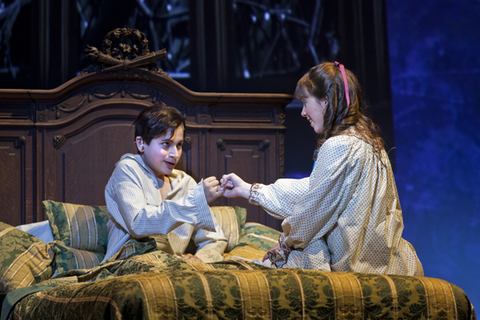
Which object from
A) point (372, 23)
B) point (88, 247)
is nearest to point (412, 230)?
point (372, 23)

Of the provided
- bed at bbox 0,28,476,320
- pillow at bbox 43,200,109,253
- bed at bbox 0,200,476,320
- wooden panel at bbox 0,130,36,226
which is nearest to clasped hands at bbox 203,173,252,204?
bed at bbox 0,28,476,320

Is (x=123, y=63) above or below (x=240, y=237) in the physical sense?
above

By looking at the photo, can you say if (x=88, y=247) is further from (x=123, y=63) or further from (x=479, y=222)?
(x=479, y=222)

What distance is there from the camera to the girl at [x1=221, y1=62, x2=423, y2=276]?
1.71 meters

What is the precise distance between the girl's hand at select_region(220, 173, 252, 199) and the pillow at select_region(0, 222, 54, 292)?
111 centimetres

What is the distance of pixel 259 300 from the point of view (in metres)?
1.34

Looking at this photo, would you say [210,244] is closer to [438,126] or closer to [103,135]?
[103,135]

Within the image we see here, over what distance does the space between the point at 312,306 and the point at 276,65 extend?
2808 mm

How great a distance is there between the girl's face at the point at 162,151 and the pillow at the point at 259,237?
0.74 metres

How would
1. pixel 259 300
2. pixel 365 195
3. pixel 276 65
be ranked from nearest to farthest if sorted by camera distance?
pixel 259 300
pixel 365 195
pixel 276 65

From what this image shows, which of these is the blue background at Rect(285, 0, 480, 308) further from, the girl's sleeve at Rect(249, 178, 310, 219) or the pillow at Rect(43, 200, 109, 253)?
the girl's sleeve at Rect(249, 178, 310, 219)

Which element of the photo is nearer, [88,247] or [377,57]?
[88,247]

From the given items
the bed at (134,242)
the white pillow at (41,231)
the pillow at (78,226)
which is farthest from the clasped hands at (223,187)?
the white pillow at (41,231)

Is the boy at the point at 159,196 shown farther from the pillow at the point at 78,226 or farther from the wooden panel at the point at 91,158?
the wooden panel at the point at 91,158
